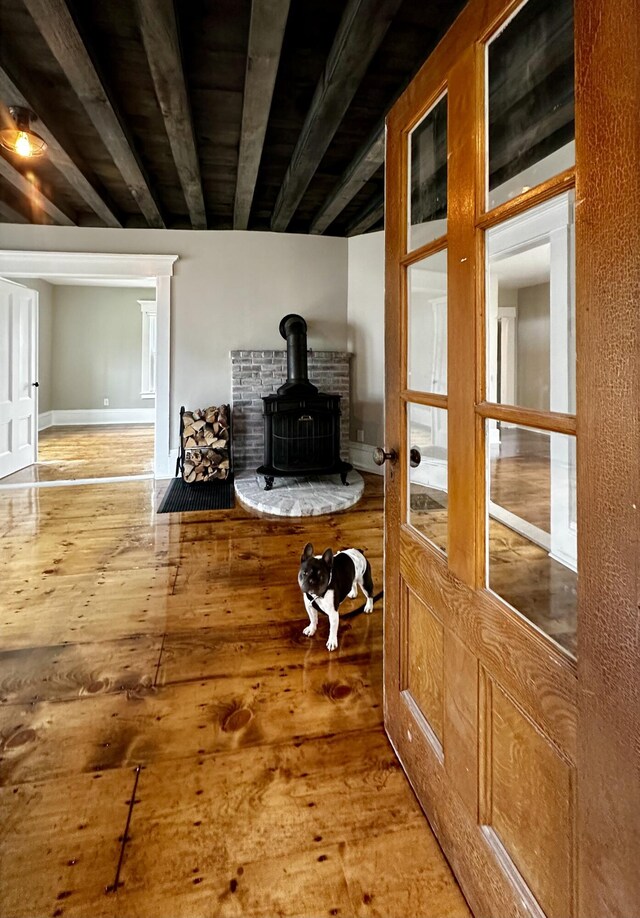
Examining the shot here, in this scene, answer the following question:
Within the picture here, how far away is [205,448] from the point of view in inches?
206

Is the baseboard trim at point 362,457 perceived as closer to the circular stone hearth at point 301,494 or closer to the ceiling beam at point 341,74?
the circular stone hearth at point 301,494

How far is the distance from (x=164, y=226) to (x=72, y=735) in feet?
16.7

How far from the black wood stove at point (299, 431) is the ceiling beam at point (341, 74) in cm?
185

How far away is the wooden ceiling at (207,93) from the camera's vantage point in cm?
225

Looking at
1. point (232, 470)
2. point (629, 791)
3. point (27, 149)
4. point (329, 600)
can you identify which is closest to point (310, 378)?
point (232, 470)

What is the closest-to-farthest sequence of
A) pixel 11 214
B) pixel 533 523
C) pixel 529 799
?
pixel 529 799 → pixel 533 523 → pixel 11 214

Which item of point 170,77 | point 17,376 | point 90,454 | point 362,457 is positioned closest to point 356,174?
point 170,77

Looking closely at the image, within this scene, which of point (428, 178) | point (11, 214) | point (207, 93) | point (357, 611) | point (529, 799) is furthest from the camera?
point (11, 214)

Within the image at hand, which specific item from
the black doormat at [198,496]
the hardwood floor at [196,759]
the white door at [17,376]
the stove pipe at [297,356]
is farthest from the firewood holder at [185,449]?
the hardwood floor at [196,759]

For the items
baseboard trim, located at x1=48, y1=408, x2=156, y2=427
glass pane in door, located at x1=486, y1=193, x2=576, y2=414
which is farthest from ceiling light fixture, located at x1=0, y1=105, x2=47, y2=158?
baseboard trim, located at x1=48, y1=408, x2=156, y2=427

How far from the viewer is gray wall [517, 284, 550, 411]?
931 mm

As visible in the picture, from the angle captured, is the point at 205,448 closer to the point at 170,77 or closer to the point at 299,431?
the point at 299,431

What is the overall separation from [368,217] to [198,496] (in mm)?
3301

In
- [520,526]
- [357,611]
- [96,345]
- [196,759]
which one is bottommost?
[196,759]
